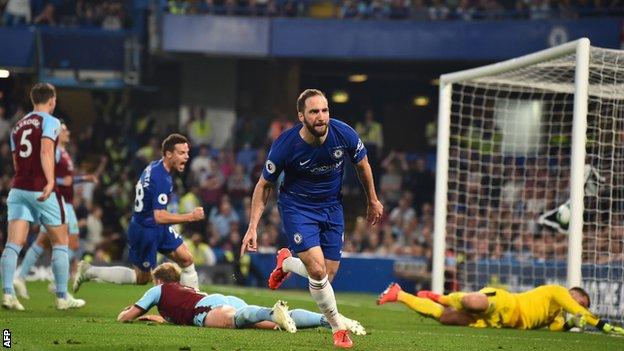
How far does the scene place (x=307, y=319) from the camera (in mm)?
10141

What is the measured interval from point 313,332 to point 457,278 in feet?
30.1

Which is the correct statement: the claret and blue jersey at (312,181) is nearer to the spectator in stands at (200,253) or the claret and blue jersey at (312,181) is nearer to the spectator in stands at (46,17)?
the spectator in stands at (200,253)

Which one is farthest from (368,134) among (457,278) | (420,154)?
(457,278)

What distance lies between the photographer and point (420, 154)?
27594 millimetres

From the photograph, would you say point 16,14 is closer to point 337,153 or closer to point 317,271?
point 337,153

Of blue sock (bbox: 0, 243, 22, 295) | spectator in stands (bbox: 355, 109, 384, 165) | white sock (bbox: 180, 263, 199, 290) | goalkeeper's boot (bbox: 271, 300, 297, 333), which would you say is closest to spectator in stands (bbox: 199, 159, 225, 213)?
spectator in stands (bbox: 355, 109, 384, 165)

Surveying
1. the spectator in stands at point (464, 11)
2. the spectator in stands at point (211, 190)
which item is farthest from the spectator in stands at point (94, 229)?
the spectator in stands at point (464, 11)

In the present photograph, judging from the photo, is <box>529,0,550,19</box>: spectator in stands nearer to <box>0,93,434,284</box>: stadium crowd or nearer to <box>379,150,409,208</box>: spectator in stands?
<box>0,93,434,284</box>: stadium crowd

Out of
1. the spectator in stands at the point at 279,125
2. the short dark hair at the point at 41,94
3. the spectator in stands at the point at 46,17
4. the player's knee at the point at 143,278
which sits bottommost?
the player's knee at the point at 143,278

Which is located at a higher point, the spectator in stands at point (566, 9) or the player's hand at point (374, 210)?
the spectator in stands at point (566, 9)

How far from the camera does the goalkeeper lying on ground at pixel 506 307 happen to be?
41.5 ft

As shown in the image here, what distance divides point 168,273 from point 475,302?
11.5 ft

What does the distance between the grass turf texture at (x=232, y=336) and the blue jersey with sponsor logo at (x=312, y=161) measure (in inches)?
45.9

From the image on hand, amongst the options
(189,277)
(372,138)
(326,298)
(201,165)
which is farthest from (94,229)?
(326,298)
